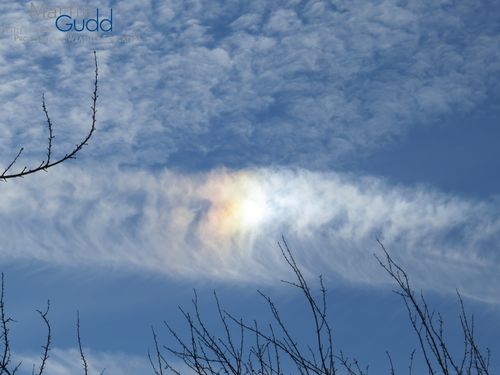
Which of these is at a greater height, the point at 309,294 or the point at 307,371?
the point at 309,294

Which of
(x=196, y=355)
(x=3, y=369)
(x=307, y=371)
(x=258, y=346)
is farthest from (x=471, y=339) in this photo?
(x=3, y=369)

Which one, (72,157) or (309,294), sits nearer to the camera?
(72,157)

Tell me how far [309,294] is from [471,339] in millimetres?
1543

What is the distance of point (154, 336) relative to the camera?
17.3 feet

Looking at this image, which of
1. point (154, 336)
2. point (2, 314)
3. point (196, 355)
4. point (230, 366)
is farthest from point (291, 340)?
point (2, 314)

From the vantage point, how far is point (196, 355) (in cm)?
502

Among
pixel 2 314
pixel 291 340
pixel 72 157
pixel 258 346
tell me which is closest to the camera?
pixel 72 157

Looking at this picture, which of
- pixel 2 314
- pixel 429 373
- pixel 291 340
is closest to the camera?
pixel 429 373

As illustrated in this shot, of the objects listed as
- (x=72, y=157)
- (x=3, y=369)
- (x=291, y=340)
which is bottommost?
(x=3, y=369)

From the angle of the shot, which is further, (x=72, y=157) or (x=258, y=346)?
(x=258, y=346)

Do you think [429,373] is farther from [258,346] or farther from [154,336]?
[154,336]

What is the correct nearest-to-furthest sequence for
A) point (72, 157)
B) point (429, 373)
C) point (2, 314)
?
1. point (72, 157)
2. point (429, 373)
3. point (2, 314)

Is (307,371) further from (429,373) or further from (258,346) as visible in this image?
(429,373)

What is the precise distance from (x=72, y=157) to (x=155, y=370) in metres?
2.77
